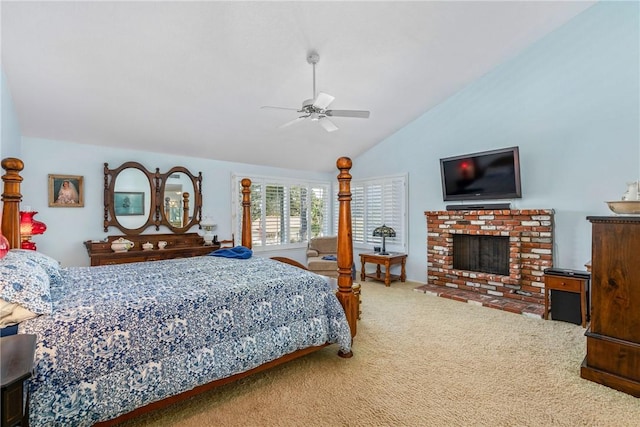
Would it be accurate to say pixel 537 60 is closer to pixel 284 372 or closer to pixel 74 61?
pixel 284 372

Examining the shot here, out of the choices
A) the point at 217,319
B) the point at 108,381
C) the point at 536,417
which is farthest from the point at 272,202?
the point at 536,417

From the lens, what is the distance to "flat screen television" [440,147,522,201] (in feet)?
14.2

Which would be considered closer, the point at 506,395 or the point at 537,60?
the point at 506,395

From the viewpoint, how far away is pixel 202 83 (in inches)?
143

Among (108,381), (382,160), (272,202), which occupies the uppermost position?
(382,160)

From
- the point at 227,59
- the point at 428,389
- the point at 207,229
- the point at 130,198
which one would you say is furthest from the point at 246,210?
the point at 428,389

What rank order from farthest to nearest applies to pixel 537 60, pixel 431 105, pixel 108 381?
pixel 431 105 → pixel 537 60 → pixel 108 381

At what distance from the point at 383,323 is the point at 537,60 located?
13.1ft

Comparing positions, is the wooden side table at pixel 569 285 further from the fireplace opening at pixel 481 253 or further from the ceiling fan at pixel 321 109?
the ceiling fan at pixel 321 109

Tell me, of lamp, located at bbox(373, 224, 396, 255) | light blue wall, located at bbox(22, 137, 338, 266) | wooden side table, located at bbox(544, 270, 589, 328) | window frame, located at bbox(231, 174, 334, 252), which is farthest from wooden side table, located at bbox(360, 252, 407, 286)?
light blue wall, located at bbox(22, 137, 338, 266)

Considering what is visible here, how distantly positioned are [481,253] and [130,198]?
5.36m

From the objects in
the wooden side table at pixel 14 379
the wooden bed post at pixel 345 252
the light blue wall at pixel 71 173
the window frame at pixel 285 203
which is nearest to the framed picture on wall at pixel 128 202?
the light blue wall at pixel 71 173

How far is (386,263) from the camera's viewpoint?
534 cm

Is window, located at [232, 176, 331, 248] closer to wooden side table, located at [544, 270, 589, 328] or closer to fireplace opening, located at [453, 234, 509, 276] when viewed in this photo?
fireplace opening, located at [453, 234, 509, 276]
